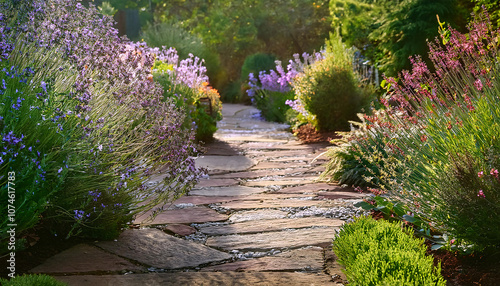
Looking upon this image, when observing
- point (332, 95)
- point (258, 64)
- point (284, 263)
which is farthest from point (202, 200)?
point (258, 64)

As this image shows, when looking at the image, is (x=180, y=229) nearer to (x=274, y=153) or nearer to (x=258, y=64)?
(x=274, y=153)

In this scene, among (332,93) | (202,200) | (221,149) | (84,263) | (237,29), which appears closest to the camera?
→ (84,263)

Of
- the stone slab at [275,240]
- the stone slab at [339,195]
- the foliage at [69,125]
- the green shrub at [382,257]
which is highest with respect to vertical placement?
the foliage at [69,125]

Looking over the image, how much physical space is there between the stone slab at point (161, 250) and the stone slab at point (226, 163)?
9.54 feet

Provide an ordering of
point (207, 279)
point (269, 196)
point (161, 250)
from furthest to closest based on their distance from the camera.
A: 1. point (269, 196)
2. point (161, 250)
3. point (207, 279)

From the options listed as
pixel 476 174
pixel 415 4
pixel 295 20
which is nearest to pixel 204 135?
pixel 415 4

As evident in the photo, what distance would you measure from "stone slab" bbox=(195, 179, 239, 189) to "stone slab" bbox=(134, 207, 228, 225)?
101cm

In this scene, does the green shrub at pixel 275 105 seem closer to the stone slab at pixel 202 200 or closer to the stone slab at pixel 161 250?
the stone slab at pixel 202 200

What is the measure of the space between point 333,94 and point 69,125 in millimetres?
6419

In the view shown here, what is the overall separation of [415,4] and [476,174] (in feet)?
20.9

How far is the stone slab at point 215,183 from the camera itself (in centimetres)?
554

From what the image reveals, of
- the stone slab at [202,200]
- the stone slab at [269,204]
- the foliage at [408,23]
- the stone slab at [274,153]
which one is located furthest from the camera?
the foliage at [408,23]

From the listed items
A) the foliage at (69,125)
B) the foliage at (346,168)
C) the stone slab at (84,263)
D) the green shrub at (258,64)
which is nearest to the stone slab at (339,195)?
the foliage at (346,168)

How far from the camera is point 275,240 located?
11.9ft
